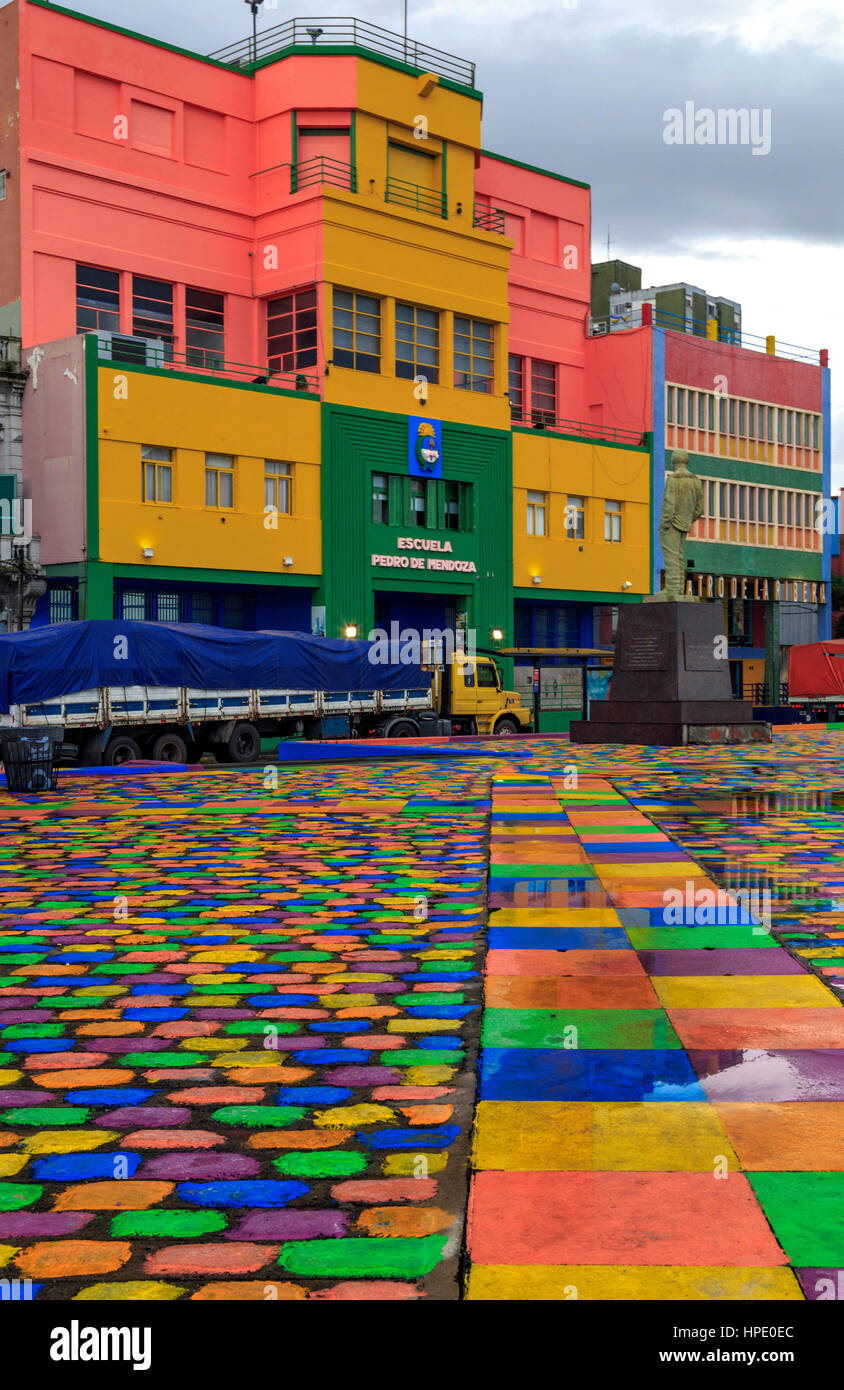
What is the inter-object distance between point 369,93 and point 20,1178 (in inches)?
1703

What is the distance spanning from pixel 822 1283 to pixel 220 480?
120 ft

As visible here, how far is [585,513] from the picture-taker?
4944 centimetres

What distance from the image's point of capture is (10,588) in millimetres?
34188

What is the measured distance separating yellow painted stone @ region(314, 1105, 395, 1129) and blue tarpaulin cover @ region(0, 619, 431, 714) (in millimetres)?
20816

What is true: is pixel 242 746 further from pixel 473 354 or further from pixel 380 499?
pixel 473 354

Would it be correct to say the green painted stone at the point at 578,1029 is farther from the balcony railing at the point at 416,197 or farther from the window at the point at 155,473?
the balcony railing at the point at 416,197

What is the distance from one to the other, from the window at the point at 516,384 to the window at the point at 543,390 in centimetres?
56

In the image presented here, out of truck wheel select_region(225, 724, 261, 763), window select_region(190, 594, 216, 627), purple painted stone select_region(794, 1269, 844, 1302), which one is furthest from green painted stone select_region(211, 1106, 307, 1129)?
window select_region(190, 594, 216, 627)

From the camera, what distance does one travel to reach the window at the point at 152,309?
39.8 m

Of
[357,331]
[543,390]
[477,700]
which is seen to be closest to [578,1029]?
[477,700]

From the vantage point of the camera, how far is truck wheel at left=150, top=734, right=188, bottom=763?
26.9 m
